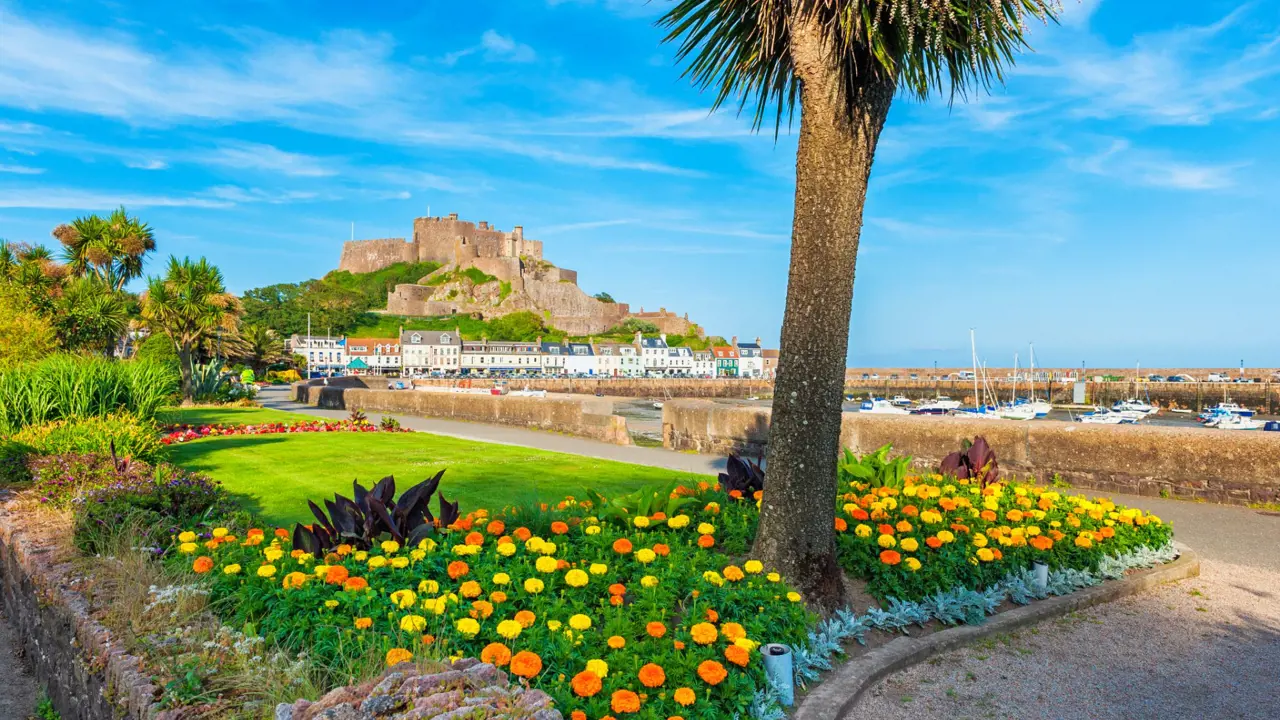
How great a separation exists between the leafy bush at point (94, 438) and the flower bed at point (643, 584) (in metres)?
4.10

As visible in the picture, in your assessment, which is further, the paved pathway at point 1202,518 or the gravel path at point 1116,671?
the paved pathway at point 1202,518

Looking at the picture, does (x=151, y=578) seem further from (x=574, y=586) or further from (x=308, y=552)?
(x=574, y=586)

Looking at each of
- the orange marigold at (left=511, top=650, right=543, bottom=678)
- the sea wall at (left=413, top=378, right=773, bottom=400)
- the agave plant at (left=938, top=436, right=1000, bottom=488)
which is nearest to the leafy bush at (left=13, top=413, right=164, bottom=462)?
the orange marigold at (left=511, top=650, right=543, bottom=678)

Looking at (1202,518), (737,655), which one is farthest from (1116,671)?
(1202,518)

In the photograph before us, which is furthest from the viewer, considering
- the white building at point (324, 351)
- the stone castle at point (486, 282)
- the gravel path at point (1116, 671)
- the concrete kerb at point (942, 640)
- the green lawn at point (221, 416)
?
the stone castle at point (486, 282)

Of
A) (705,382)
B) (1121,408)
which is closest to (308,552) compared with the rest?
(1121,408)

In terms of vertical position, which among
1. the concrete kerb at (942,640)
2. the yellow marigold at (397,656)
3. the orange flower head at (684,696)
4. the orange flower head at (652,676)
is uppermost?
the yellow marigold at (397,656)

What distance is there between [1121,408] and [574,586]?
203ft

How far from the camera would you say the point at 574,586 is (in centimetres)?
415

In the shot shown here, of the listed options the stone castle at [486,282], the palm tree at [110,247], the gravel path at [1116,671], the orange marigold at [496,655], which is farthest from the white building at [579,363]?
the orange marigold at [496,655]

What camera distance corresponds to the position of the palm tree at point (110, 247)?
30312 millimetres

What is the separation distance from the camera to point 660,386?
11656 centimetres

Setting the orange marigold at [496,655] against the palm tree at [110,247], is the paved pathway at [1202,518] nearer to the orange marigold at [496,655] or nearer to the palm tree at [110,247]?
the orange marigold at [496,655]

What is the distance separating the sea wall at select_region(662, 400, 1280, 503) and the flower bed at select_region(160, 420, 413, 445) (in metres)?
10.3
